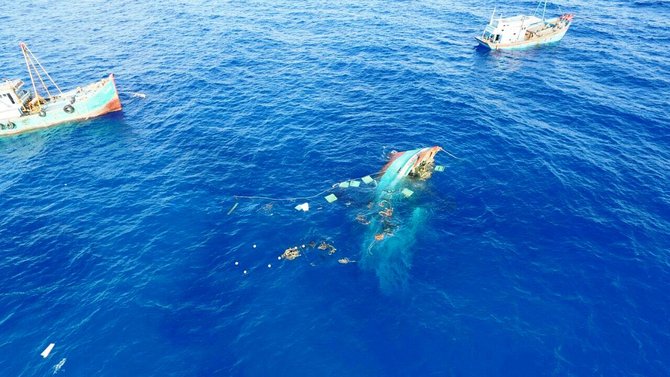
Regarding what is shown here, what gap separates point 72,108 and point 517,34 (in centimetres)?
12423

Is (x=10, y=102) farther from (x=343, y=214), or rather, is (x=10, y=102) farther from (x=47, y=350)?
(x=343, y=214)

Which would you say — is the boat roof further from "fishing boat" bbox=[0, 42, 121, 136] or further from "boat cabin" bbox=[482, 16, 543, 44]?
"fishing boat" bbox=[0, 42, 121, 136]

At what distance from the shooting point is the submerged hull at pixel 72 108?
99.9 meters

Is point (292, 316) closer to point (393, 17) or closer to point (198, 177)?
point (198, 177)

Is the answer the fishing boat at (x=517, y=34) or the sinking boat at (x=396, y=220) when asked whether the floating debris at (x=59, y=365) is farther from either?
A: the fishing boat at (x=517, y=34)

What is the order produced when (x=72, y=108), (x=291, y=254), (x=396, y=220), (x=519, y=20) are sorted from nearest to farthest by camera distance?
(x=291, y=254), (x=396, y=220), (x=72, y=108), (x=519, y=20)

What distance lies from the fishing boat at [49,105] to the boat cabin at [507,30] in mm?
105642

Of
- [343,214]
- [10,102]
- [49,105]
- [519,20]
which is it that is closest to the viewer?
[343,214]

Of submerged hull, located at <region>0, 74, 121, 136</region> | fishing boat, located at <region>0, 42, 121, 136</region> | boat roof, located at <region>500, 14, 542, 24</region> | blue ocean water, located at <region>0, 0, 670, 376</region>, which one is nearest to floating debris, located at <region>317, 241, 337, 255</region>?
blue ocean water, located at <region>0, 0, 670, 376</region>

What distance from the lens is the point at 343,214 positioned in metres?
73.2

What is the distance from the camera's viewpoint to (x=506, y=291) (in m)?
59.8

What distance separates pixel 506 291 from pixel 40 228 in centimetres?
7703

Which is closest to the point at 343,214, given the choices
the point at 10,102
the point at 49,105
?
the point at 49,105

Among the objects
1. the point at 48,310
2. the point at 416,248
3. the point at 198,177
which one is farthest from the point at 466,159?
the point at 48,310
